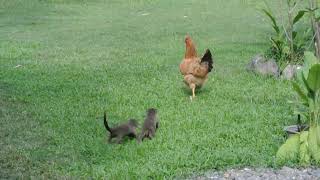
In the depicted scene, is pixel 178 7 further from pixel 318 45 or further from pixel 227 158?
pixel 227 158

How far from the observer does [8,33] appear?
43.7ft

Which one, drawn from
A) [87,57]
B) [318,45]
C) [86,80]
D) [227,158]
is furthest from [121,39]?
[227,158]

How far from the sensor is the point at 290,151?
213 inches

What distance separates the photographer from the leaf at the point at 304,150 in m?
5.33

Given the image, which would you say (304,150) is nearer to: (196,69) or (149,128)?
(149,128)

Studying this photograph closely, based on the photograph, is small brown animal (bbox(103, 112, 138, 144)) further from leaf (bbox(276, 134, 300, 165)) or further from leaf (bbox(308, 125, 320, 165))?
leaf (bbox(308, 125, 320, 165))

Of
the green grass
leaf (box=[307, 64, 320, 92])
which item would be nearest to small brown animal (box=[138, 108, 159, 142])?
the green grass

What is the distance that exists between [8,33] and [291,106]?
7.78m

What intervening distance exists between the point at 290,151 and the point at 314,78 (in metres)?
0.67

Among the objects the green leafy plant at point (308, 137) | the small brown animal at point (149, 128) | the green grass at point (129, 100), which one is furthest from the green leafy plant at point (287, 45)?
the green leafy plant at point (308, 137)

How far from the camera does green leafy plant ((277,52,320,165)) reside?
5.29 meters

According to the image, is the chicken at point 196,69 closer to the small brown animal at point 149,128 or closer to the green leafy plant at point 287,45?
the small brown animal at point 149,128

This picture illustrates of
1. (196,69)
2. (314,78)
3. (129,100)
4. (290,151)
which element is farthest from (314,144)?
(129,100)

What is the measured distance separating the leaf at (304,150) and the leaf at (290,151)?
0.05m
